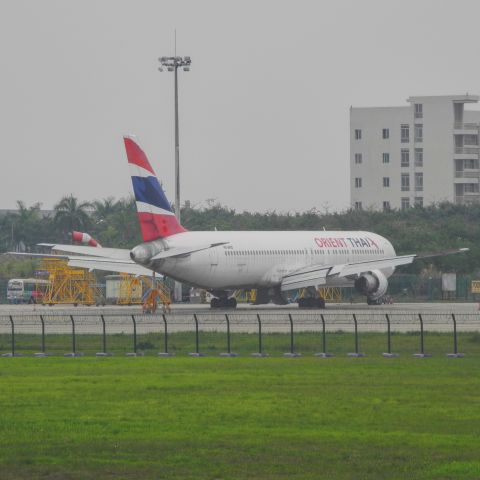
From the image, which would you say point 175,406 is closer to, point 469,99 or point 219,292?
point 219,292

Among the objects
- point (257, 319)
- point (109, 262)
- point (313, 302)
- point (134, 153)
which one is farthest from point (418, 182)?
point (257, 319)

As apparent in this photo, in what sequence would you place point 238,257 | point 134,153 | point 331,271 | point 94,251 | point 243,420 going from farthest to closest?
point 94,251 < point 331,271 < point 238,257 < point 134,153 < point 243,420

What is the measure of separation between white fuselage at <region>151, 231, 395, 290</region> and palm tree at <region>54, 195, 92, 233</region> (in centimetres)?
7310

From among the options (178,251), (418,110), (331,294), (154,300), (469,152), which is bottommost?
(154,300)

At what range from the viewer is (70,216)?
6112 inches

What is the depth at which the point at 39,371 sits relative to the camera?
1571 inches

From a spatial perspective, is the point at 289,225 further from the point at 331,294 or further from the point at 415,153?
the point at 415,153

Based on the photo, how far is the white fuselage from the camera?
7281 centimetres

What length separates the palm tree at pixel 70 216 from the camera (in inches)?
6112

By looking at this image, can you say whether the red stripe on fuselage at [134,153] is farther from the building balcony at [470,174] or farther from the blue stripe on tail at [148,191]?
A: the building balcony at [470,174]

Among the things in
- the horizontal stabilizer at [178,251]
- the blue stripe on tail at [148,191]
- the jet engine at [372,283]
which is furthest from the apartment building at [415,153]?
the blue stripe on tail at [148,191]

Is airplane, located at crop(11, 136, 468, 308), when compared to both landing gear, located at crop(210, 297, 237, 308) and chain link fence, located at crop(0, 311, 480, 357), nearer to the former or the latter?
landing gear, located at crop(210, 297, 237, 308)

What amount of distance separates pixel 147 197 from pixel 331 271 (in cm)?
1231

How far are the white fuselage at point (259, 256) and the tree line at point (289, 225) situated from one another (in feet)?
77.3
